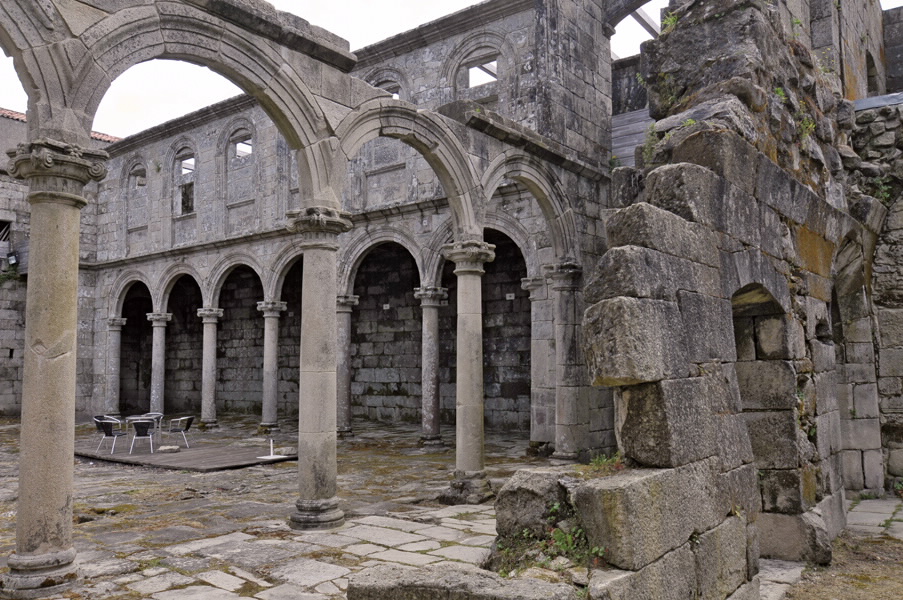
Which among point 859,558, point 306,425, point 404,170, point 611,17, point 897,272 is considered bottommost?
point 859,558

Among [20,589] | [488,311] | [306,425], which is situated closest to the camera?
[20,589]

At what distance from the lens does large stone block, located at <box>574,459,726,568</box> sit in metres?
3.24

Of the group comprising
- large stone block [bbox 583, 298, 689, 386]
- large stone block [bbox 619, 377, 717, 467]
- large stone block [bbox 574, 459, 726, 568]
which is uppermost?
large stone block [bbox 583, 298, 689, 386]

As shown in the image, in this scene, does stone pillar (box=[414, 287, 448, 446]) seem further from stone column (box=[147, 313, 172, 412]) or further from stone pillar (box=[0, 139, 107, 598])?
stone pillar (box=[0, 139, 107, 598])

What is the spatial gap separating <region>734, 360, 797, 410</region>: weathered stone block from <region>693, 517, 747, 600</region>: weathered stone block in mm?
1335

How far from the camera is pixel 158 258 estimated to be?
17750 mm

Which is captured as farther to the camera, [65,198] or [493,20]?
[493,20]

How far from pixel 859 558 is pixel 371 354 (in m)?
12.9

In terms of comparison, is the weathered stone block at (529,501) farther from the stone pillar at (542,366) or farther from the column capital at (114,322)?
the column capital at (114,322)

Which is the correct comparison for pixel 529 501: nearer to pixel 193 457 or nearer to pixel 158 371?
pixel 193 457

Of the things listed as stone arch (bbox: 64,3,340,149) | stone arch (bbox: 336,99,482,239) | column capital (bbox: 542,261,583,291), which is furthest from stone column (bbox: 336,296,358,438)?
stone arch (bbox: 64,3,340,149)

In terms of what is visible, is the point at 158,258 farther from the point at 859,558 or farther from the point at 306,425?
the point at 859,558

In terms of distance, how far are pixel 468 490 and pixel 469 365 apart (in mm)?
1399

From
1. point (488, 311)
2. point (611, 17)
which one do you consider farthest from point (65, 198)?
point (488, 311)
